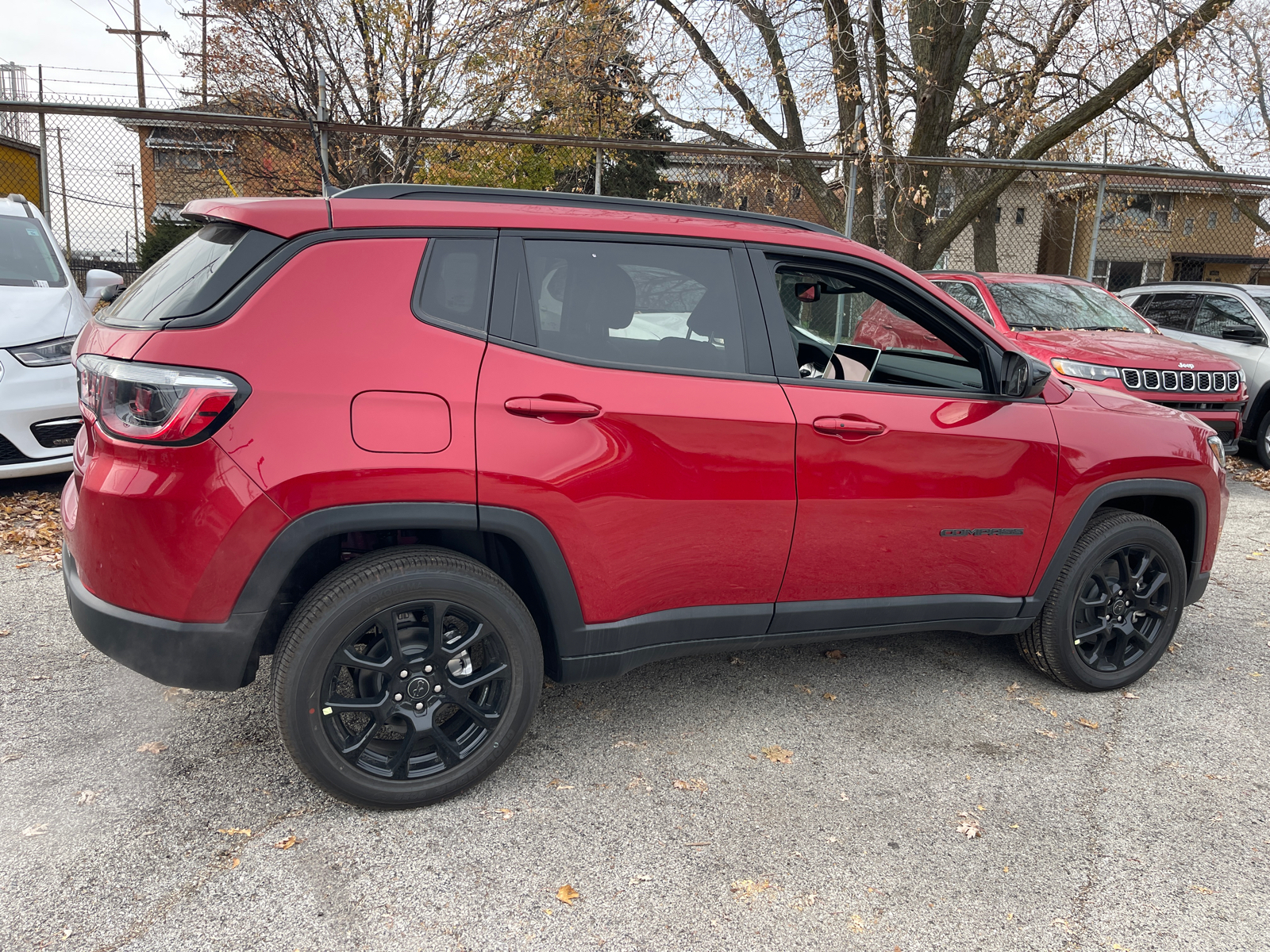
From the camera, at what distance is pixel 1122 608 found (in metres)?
3.82

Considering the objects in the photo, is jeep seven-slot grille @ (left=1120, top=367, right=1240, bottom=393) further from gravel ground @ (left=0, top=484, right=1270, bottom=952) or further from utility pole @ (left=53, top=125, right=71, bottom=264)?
utility pole @ (left=53, top=125, right=71, bottom=264)

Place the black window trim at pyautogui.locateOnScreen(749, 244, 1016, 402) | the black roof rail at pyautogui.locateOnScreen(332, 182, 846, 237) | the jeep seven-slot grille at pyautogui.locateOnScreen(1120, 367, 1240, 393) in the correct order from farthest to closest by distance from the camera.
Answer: the jeep seven-slot grille at pyautogui.locateOnScreen(1120, 367, 1240, 393)
the black window trim at pyautogui.locateOnScreen(749, 244, 1016, 402)
the black roof rail at pyautogui.locateOnScreen(332, 182, 846, 237)

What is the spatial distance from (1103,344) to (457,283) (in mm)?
6478

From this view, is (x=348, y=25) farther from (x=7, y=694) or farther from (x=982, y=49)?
(x=7, y=694)

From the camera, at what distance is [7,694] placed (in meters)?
3.42

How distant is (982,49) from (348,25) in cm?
1099

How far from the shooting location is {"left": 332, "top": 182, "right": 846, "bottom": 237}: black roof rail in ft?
9.20

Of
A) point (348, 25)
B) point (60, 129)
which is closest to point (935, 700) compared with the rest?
point (60, 129)

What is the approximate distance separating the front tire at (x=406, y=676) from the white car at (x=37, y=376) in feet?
12.6

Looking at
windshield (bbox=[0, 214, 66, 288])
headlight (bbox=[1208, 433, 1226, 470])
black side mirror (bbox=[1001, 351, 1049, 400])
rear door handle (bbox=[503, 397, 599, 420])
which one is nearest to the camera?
rear door handle (bbox=[503, 397, 599, 420])

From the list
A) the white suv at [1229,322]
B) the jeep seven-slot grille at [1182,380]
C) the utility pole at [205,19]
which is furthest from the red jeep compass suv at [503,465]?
the utility pole at [205,19]

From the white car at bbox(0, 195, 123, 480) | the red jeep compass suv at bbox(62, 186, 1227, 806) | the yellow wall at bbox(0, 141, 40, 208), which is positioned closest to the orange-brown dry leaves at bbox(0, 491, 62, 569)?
the white car at bbox(0, 195, 123, 480)

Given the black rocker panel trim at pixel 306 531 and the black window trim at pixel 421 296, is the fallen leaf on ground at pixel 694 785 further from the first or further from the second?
the black window trim at pixel 421 296

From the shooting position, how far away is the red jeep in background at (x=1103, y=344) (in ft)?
23.5
